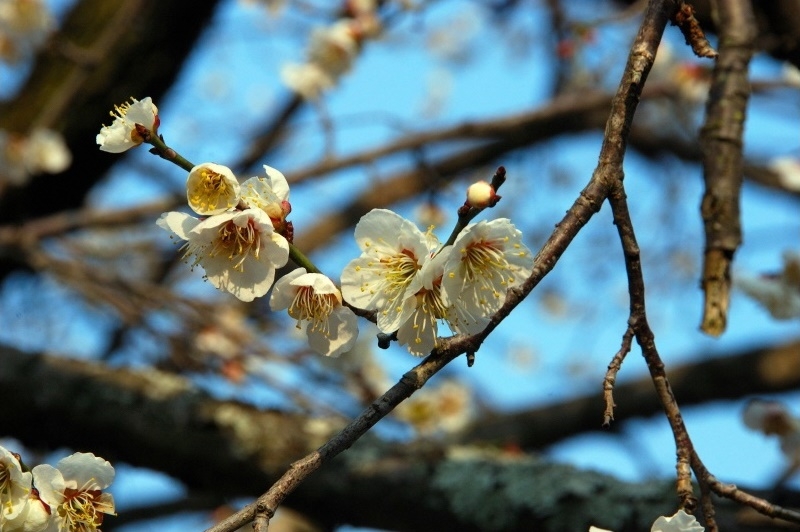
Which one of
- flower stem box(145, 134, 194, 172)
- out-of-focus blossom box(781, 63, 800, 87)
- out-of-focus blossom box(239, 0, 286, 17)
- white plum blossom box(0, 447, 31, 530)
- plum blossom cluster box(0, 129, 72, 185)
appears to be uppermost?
out-of-focus blossom box(239, 0, 286, 17)

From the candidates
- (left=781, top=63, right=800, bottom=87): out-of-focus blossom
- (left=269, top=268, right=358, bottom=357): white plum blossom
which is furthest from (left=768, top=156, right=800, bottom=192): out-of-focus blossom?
(left=269, top=268, right=358, bottom=357): white plum blossom

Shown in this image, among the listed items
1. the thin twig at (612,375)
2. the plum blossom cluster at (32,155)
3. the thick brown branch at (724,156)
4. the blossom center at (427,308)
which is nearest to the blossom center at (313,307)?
the blossom center at (427,308)

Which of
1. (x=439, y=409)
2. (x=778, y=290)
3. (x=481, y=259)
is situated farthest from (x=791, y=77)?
(x=481, y=259)

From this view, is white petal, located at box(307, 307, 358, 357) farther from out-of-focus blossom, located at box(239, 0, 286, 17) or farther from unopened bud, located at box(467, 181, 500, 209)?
out-of-focus blossom, located at box(239, 0, 286, 17)

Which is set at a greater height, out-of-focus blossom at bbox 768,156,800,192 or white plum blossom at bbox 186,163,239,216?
out-of-focus blossom at bbox 768,156,800,192

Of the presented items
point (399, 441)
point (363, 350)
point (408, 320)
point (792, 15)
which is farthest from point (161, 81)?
point (408, 320)

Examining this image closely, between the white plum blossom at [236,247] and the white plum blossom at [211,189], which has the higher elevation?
the white plum blossom at [211,189]

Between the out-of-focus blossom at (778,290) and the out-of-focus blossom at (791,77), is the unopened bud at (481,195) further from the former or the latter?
the out-of-focus blossom at (791,77)
